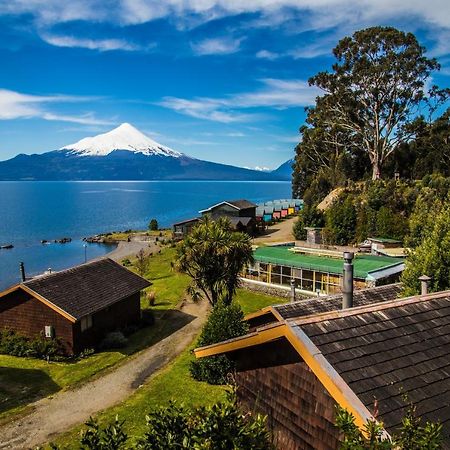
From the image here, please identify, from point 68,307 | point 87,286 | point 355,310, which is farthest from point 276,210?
point 355,310

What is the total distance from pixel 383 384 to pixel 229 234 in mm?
21282

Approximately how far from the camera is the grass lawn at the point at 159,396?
16922 mm

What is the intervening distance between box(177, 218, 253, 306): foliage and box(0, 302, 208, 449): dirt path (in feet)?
13.6

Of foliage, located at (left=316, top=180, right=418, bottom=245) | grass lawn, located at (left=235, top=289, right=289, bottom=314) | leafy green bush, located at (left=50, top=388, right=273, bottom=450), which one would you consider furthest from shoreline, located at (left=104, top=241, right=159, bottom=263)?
leafy green bush, located at (left=50, top=388, right=273, bottom=450)

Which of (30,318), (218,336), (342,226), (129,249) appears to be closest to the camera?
(218,336)

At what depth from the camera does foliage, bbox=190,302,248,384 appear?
21.3 metres

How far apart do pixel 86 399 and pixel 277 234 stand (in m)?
52.5

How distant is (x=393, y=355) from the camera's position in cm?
805

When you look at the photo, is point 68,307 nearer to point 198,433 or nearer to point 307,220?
point 198,433

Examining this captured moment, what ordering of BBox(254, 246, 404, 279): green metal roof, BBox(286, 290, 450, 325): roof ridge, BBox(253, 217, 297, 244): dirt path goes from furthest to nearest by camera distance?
BBox(253, 217, 297, 244): dirt path < BBox(254, 246, 404, 279): green metal roof < BBox(286, 290, 450, 325): roof ridge

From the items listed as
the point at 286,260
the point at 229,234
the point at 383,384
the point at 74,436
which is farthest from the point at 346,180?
the point at 383,384

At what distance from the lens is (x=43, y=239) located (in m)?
104

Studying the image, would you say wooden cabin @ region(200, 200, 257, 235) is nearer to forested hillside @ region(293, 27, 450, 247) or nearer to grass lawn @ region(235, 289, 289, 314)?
forested hillside @ region(293, 27, 450, 247)

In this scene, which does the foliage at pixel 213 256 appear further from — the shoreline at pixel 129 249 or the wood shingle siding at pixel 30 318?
the shoreline at pixel 129 249
